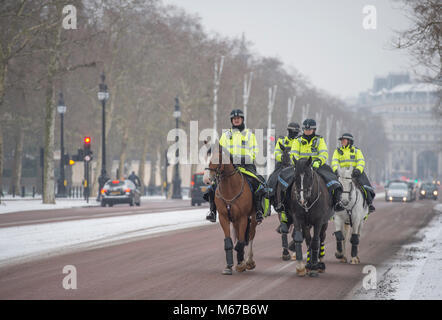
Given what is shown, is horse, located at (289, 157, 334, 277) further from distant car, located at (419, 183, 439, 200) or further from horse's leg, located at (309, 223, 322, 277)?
→ distant car, located at (419, 183, 439, 200)

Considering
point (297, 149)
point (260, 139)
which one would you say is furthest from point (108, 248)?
point (260, 139)

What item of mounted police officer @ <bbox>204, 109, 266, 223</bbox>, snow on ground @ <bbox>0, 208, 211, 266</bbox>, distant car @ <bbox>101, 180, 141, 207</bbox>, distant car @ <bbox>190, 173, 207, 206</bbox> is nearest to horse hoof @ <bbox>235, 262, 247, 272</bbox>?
mounted police officer @ <bbox>204, 109, 266, 223</bbox>

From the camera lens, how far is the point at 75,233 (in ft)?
70.2

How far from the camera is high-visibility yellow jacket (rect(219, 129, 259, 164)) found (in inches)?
498

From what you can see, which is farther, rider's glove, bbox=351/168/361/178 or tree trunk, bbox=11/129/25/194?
tree trunk, bbox=11/129/25/194

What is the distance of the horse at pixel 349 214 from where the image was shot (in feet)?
47.8

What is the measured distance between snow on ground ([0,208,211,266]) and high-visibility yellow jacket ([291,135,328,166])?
17.9 ft

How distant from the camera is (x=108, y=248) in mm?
17500

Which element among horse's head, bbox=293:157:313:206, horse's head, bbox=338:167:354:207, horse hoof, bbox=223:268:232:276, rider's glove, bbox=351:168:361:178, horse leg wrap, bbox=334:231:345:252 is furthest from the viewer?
horse leg wrap, bbox=334:231:345:252

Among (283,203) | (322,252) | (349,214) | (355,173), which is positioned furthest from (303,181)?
(349,214)

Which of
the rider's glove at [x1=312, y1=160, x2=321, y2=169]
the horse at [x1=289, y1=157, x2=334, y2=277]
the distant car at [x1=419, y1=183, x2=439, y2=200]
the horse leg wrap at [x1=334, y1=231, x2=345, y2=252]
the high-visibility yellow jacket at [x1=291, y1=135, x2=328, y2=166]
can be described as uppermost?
the high-visibility yellow jacket at [x1=291, y1=135, x2=328, y2=166]

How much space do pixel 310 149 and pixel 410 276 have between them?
2473 mm

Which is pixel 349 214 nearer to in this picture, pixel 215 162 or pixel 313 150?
pixel 313 150
